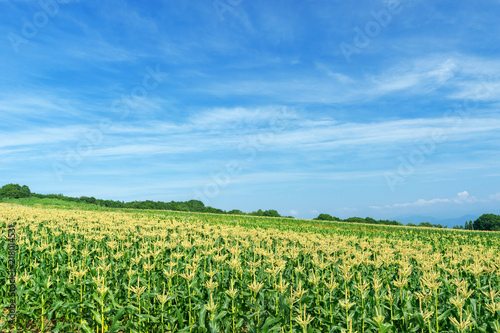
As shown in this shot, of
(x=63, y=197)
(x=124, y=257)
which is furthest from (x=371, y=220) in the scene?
(x=63, y=197)

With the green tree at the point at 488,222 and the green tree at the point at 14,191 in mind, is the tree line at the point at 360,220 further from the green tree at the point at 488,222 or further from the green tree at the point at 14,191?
the green tree at the point at 14,191

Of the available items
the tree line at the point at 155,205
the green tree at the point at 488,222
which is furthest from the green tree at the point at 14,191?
the green tree at the point at 488,222

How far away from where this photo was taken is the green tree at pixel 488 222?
324 ft

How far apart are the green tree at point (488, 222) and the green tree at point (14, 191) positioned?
163 meters

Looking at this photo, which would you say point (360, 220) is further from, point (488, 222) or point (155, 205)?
point (155, 205)

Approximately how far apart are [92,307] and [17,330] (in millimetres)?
3829

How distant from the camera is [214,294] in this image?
27.5ft

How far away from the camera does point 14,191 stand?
108 metres

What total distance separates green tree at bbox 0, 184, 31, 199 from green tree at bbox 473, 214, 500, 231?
163 meters

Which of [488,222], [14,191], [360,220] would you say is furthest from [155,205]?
[488,222]

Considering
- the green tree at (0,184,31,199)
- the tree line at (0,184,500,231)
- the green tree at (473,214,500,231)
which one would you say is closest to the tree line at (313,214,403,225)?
the tree line at (0,184,500,231)

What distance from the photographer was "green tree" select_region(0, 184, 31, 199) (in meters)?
107

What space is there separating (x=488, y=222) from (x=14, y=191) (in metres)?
168

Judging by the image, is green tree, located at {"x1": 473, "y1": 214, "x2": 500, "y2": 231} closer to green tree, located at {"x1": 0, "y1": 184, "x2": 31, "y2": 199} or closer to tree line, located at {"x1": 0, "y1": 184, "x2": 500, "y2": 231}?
tree line, located at {"x1": 0, "y1": 184, "x2": 500, "y2": 231}
